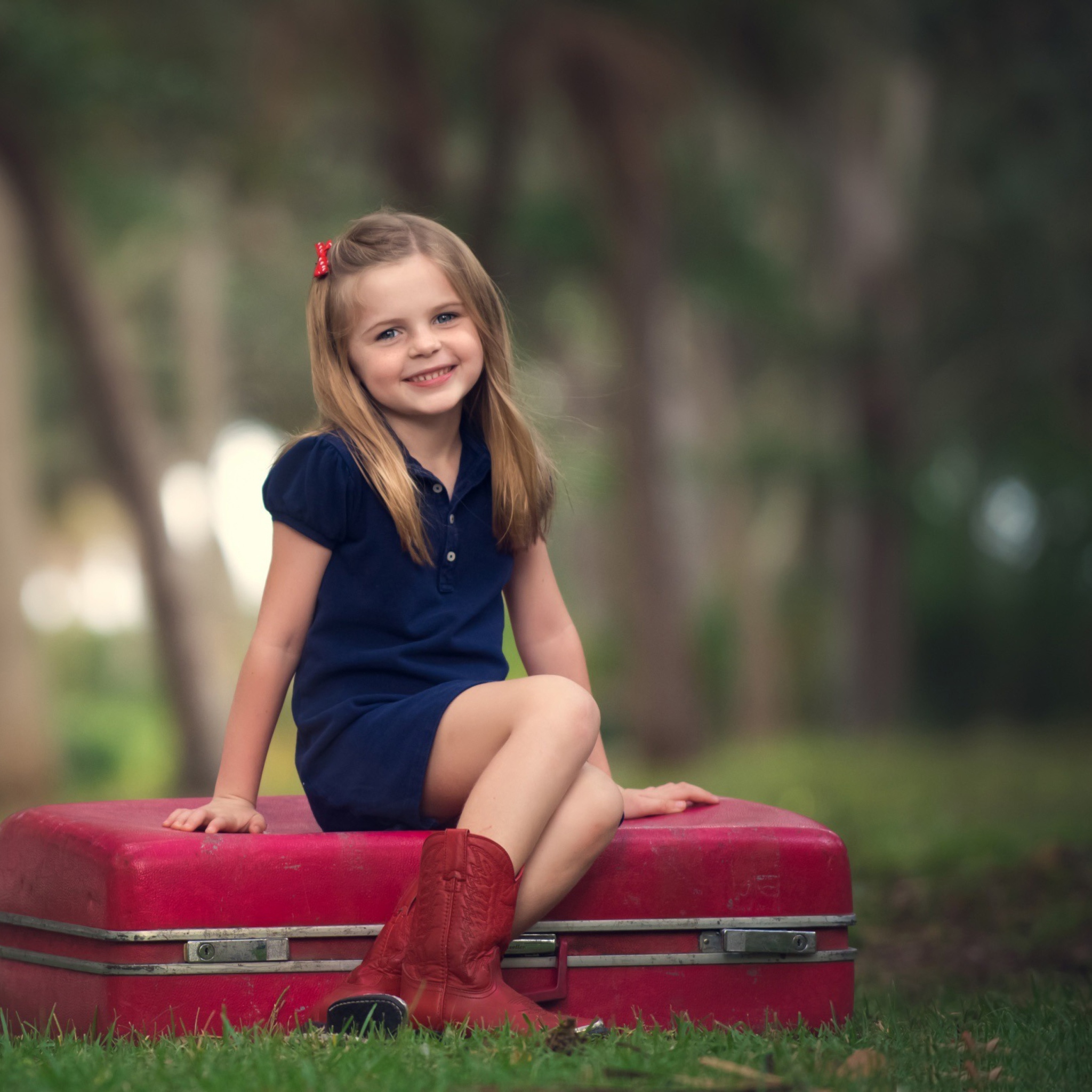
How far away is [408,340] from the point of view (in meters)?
3.00

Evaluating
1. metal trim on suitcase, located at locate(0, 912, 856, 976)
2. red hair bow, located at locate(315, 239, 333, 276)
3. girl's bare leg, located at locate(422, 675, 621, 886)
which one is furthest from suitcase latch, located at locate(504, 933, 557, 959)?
red hair bow, located at locate(315, 239, 333, 276)

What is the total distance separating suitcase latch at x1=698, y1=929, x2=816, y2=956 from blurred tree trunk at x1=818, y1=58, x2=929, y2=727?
10.9 metres

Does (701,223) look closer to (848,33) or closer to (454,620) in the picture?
(848,33)

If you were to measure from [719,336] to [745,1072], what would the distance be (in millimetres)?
16895

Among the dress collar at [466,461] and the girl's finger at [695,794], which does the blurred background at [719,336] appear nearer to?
the dress collar at [466,461]

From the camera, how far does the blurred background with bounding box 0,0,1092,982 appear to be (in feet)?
28.8

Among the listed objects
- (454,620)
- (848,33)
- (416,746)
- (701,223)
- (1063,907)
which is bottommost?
(1063,907)

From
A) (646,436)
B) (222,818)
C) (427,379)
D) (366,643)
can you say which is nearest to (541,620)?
(366,643)

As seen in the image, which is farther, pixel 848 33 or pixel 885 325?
pixel 885 325

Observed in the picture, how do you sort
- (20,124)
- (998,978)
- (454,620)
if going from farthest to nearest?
(20,124)
(998,978)
(454,620)

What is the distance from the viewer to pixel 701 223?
1334 cm

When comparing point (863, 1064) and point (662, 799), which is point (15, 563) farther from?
point (863, 1064)

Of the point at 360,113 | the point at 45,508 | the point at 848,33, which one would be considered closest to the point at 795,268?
the point at 848,33

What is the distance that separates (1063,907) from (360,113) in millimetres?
8496
